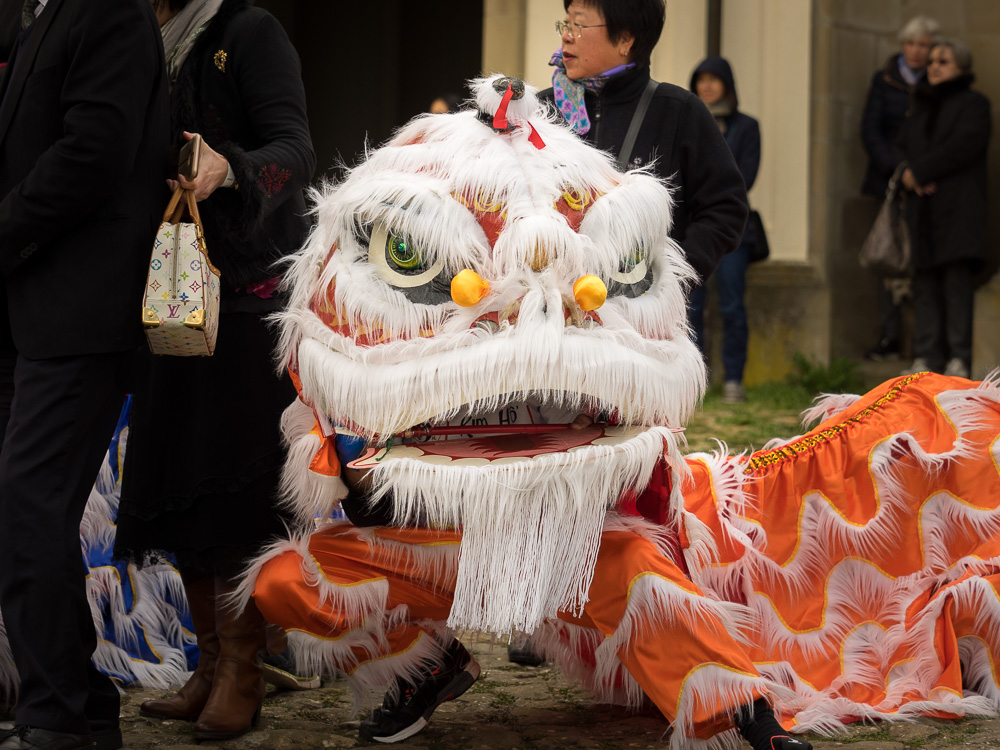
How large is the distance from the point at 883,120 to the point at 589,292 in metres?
7.11

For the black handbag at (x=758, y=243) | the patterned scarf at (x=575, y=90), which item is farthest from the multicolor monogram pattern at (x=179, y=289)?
the black handbag at (x=758, y=243)

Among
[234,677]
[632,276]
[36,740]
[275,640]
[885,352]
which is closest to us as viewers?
[36,740]

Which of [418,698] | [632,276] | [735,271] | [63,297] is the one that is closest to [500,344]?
[632,276]

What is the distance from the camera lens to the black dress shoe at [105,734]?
3.04 m

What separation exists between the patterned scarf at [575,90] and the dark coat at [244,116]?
73 cm

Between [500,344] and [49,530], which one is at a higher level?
[500,344]

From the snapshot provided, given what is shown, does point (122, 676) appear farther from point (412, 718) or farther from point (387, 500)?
point (387, 500)

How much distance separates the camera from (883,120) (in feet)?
30.3

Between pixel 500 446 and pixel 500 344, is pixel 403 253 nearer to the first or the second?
pixel 500 344

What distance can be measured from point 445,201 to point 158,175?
0.69 m

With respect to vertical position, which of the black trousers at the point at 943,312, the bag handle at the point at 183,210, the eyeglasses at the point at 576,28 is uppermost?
the eyeglasses at the point at 576,28

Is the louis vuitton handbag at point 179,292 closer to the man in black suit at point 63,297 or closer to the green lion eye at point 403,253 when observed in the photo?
the man in black suit at point 63,297

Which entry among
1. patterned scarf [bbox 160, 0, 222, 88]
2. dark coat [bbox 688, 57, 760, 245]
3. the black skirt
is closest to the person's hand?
patterned scarf [bbox 160, 0, 222, 88]

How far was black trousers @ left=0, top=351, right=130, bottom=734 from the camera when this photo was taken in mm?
2820
